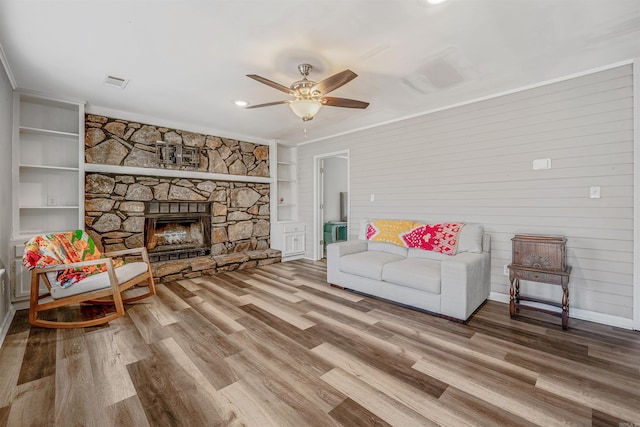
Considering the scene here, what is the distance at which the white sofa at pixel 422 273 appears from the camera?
8.83ft

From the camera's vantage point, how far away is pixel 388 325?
2.63m

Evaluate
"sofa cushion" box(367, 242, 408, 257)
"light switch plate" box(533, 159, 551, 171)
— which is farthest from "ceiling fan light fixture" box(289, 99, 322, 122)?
"light switch plate" box(533, 159, 551, 171)

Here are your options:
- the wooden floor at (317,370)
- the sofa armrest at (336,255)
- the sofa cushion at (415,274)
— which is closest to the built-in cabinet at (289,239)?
the sofa armrest at (336,255)

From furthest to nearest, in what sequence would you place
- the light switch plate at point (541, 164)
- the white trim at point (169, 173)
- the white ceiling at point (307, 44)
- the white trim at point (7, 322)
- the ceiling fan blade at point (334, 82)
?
the white trim at point (169, 173) < the light switch plate at point (541, 164) < the white trim at point (7, 322) < the ceiling fan blade at point (334, 82) < the white ceiling at point (307, 44)

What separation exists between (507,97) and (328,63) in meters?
2.16

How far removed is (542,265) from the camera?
2.69 m

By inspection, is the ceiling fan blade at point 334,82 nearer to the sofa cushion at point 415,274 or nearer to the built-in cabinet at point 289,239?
the sofa cushion at point 415,274

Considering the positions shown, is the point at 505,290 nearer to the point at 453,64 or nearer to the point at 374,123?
the point at 453,64

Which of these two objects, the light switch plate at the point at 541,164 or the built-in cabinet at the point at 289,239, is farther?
the built-in cabinet at the point at 289,239

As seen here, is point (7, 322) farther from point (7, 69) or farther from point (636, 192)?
point (636, 192)

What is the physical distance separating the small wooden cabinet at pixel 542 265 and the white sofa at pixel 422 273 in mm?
333

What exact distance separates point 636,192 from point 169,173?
5.50 m

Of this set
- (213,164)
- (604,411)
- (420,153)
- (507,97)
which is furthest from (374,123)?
(604,411)

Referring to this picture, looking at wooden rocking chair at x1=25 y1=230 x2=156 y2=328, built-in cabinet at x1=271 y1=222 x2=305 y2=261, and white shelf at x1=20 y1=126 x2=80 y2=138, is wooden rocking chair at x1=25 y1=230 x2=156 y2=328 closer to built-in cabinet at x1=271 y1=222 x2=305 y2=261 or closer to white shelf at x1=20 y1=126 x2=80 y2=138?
white shelf at x1=20 y1=126 x2=80 y2=138
